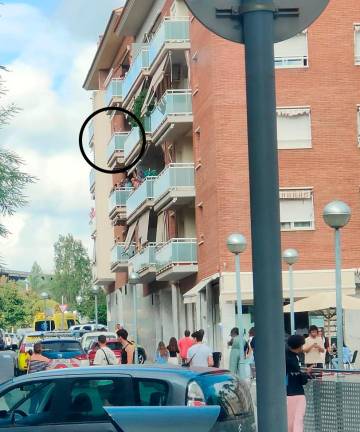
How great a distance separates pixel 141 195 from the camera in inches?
2290

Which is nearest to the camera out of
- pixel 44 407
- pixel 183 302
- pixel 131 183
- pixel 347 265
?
pixel 44 407

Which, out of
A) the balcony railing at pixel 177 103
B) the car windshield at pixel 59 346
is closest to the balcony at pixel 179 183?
the balcony railing at pixel 177 103

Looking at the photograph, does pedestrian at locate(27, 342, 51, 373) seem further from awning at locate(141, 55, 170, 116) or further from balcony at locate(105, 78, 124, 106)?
balcony at locate(105, 78, 124, 106)

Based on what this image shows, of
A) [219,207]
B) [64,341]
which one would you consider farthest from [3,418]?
[219,207]

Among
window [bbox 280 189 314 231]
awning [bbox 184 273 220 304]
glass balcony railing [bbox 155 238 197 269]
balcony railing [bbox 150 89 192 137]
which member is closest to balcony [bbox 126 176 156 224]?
balcony railing [bbox 150 89 192 137]

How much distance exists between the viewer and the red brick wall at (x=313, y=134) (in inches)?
1775

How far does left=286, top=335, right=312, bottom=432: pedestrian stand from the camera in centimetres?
1417

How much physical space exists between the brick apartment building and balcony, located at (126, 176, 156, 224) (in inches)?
4.3

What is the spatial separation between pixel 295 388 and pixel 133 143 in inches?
1804

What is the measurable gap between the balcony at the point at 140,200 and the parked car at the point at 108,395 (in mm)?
43092

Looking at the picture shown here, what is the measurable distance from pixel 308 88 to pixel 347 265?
6.63m

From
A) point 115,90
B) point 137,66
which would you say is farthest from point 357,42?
point 115,90

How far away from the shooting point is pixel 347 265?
44.7m

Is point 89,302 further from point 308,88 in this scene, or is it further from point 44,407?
point 44,407
